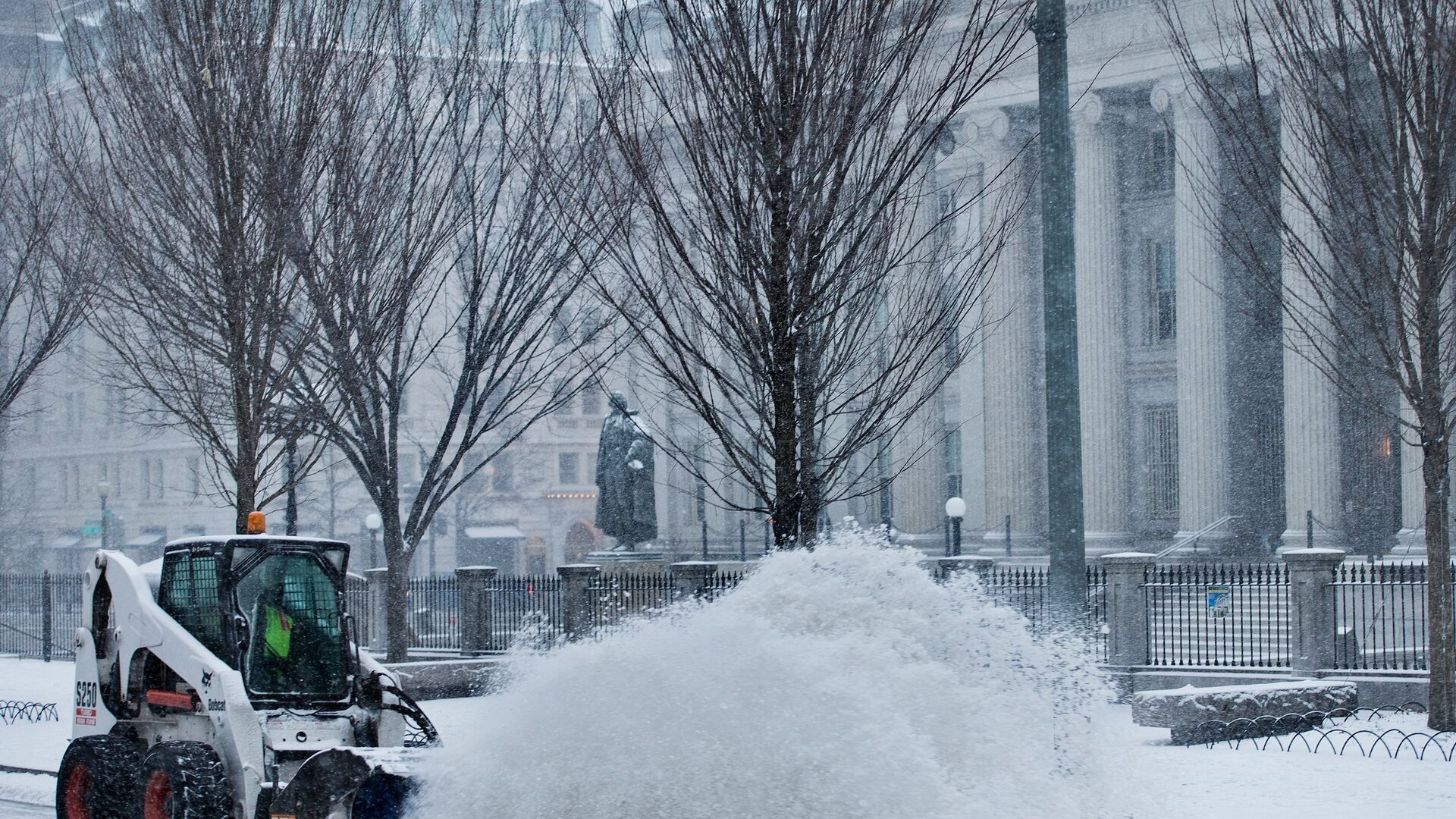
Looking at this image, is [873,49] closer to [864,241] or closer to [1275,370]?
[864,241]

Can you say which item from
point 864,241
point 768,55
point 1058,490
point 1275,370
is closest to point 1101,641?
point 1058,490

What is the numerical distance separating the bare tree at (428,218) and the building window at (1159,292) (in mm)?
23994

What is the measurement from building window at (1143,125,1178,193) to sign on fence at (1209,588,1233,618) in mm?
19329

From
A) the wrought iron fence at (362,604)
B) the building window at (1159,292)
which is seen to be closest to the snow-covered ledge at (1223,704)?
the wrought iron fence at (362,604)

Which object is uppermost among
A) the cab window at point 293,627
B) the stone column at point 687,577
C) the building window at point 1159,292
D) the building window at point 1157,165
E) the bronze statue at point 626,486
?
the building window at point 1157,165

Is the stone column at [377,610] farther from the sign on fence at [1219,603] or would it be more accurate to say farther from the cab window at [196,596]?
the cab window at [196,596]

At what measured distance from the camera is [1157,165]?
39.1 meters

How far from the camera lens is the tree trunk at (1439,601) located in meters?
14.9

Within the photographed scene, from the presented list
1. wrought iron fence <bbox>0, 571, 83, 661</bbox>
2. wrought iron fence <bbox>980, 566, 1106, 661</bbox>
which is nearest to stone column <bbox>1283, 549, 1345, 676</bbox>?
wrought iron fence <bbox>980, 566, 1106, 661</bbox>

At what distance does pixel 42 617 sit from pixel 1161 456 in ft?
87.6

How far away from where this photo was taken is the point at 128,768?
9.98m

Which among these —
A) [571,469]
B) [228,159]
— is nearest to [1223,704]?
[228,159]

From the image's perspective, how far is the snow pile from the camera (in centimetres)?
683

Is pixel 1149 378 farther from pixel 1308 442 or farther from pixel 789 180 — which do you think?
pixel 789 180
